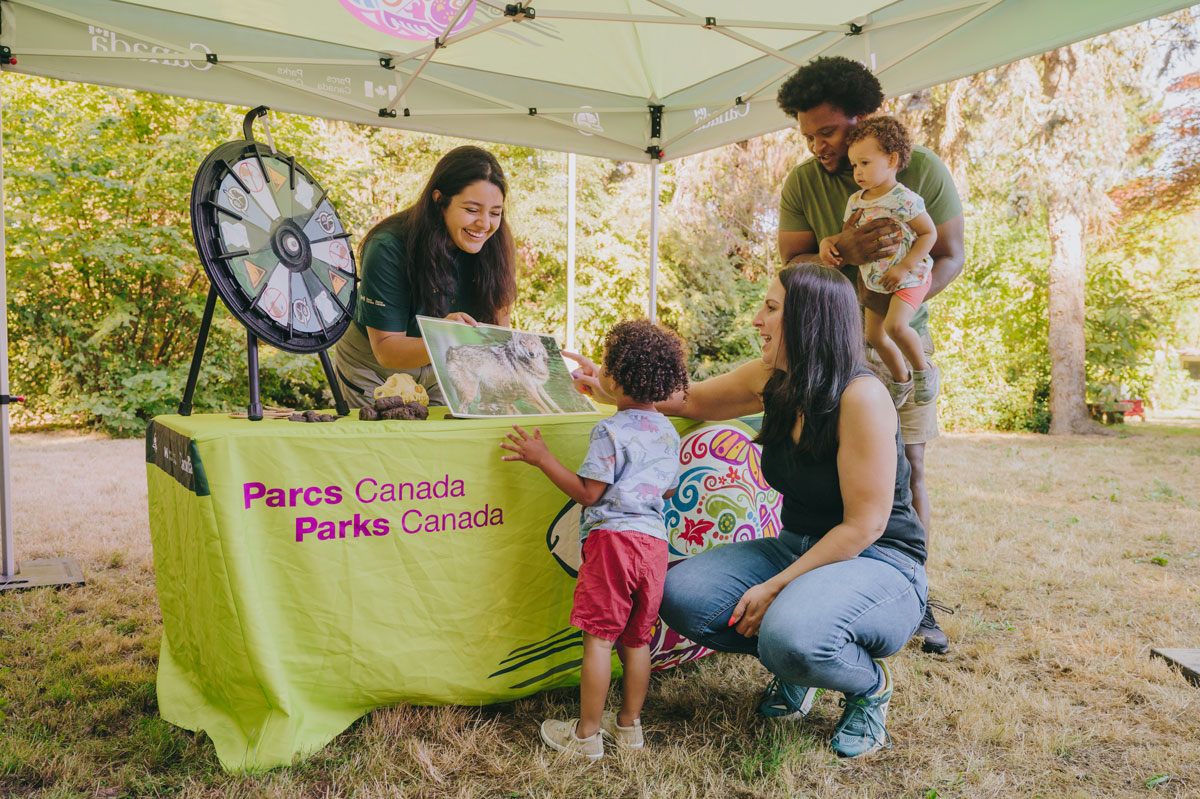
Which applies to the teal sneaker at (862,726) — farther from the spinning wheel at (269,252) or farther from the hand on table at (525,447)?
the spinning wheel at (269,252)

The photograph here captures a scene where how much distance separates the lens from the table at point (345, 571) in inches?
66.5

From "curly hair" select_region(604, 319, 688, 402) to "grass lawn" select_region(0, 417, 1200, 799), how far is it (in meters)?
0.90

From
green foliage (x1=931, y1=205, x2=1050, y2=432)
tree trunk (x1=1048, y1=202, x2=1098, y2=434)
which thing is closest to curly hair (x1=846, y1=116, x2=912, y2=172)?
tree trunk (x1=1048, y1=202, x2=1098, y2=434)

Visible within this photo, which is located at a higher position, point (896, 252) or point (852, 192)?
point (852, 192)

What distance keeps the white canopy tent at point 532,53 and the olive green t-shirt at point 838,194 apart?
80 centimetres

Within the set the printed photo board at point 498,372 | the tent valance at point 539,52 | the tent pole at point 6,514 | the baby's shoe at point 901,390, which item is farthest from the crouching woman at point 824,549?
the tent pole at point 6,514

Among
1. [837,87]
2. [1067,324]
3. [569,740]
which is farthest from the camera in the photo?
[1067,324]

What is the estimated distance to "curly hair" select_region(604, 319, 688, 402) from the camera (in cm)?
192

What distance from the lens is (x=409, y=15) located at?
3.40m

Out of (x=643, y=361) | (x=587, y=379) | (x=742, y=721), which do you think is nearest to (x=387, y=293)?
Result: (x=587, y=379)

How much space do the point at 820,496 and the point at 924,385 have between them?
789 millimetres

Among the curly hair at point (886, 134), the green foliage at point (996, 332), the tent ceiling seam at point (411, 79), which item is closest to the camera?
the curly hair at point (886, 134)

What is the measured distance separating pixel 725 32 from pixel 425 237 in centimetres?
164

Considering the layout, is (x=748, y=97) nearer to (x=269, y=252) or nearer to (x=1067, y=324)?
(x=269, y=252)
